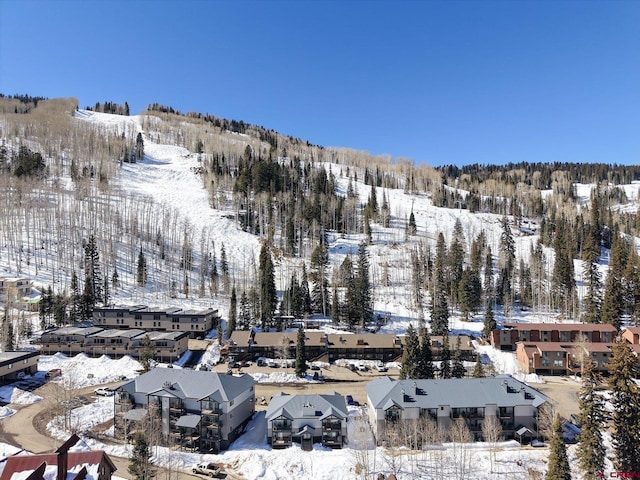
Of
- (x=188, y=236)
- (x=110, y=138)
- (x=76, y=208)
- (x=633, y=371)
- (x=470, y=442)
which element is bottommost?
(x=470, y=442)

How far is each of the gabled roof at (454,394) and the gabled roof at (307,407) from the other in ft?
11.2

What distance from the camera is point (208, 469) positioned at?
103 ft

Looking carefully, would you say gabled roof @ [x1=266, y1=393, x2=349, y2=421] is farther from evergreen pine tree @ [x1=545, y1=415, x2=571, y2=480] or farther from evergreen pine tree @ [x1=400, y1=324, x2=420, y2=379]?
evergreen pine tree @ [x1=545, y1=415, x2=571, y2=480]

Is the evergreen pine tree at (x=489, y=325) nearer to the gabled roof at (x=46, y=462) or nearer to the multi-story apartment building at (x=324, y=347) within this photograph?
the multi-story apartment building at (x=324, y=347)

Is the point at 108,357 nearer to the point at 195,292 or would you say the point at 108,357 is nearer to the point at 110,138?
the point at 195,292

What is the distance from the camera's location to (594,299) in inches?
2923

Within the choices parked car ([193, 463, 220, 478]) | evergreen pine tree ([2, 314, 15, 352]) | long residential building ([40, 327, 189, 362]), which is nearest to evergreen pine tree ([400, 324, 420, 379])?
parked car ([193, 463, 220, 478])

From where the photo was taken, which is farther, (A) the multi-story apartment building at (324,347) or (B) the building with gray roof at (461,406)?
(A) the multi-story apartment building at (324,347)

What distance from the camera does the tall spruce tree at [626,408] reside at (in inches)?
1059

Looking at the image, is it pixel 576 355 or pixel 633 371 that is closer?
pixel 633 371

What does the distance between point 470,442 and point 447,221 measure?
107405mm

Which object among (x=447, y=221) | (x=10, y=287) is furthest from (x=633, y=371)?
(x=447, y=221)

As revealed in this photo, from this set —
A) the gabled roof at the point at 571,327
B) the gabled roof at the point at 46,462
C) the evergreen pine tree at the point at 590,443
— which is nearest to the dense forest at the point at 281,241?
the gabled roof at the point at 571,327

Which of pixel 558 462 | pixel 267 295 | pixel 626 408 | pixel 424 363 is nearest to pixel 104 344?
pixel 267 295
